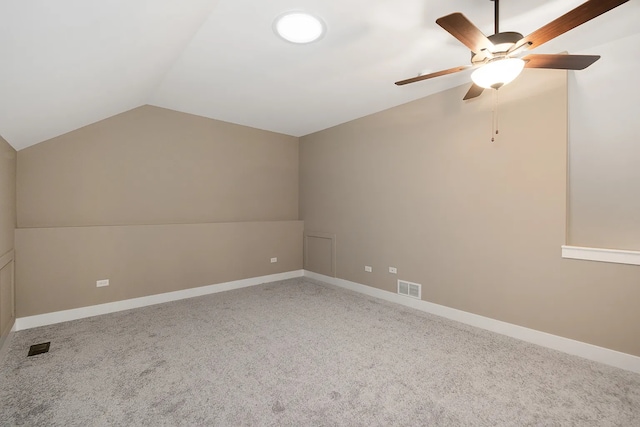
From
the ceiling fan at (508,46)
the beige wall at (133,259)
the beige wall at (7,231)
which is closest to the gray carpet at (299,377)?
the beige wall at (7,231)

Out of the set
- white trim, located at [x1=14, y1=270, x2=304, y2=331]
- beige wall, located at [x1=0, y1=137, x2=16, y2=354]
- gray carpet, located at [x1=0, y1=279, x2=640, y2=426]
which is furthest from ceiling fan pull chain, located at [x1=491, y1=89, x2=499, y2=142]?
beige wall, located at [x1=0, y1=137, x2=16, y2=354]

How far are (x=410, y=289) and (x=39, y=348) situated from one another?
12.8ft

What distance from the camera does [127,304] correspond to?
3.66 metres

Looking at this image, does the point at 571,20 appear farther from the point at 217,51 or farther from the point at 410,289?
the point at 410,289

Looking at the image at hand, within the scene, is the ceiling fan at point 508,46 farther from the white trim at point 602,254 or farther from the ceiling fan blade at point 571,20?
the white trim at point 602,254

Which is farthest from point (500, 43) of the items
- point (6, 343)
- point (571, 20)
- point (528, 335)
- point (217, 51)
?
point (6, 343)

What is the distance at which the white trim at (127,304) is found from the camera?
3127 millimetres

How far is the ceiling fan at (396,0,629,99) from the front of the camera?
59.8 inches

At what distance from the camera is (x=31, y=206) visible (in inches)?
127

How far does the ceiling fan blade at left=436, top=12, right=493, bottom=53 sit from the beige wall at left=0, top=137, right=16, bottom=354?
3.67m

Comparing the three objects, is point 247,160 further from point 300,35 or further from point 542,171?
point 542,171

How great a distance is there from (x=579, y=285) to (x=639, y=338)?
0.50 meters

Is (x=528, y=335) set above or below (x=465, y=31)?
below

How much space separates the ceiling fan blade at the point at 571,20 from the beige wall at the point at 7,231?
419 centimetres
